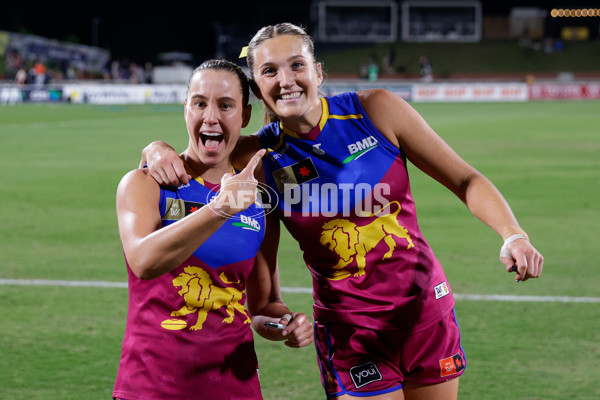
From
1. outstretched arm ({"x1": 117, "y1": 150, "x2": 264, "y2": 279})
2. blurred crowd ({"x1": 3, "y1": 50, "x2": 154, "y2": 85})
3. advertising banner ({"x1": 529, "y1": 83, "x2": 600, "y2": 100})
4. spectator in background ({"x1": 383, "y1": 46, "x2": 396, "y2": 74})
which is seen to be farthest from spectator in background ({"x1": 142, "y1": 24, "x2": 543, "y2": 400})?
spectator in background ({"x1": 383, "y1": 46, "x2": 396, "y2": 74})

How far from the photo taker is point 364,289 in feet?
10.9

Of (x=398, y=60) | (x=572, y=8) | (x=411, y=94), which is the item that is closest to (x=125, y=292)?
(x=411, y=94)

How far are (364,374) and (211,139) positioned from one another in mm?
1105

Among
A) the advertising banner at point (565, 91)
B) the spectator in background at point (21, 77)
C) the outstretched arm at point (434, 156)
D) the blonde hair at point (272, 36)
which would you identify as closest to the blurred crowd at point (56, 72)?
the spectator in background at point (21, 77)

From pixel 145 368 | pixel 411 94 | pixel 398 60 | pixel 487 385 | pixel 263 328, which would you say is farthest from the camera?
pixel 398 60

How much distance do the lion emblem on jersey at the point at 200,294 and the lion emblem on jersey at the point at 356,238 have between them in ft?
1.77

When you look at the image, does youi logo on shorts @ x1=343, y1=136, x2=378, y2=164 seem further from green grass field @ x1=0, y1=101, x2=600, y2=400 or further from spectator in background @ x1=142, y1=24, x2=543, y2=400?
green grass field @ x1=0, y1=101, x2=600, y2=400

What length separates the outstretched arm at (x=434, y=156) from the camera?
3.07 metres

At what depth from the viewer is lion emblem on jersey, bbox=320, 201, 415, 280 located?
3.28 metres

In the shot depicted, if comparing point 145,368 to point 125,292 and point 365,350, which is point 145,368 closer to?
point 365,350

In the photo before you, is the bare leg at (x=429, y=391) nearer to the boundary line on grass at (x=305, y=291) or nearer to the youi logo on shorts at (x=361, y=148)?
the youi logo on shorts at (x=361, y=148)

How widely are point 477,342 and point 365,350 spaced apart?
2.62 meters

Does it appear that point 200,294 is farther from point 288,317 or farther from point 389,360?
point 389,360

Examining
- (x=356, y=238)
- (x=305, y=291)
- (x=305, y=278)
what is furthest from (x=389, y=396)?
(x=305, y=278)
